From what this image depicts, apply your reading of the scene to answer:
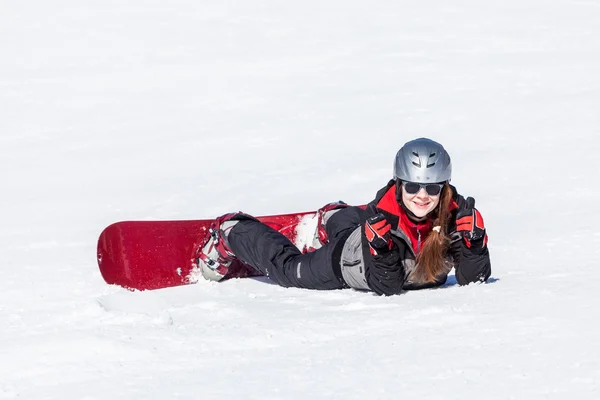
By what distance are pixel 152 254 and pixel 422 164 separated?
6.39 ft

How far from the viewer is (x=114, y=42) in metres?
15.0

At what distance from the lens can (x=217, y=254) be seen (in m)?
5.64

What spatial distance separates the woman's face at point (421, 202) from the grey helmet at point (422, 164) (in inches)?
3.0

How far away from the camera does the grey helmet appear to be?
4.75m

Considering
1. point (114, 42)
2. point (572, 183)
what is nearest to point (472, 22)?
point (114, 42)

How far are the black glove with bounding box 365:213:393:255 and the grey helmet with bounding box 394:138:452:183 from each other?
0.92 feet

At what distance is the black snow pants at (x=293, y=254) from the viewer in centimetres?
521

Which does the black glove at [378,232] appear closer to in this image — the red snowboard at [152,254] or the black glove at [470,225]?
the black glove at [470,225]

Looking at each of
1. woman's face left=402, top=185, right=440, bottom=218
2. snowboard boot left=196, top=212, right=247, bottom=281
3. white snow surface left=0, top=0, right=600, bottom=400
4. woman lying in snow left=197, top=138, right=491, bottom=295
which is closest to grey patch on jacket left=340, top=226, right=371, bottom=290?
woman lying in snow left=197, top=138, right=491, bottom=295

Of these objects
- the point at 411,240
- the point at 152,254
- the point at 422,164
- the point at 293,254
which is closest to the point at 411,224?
the point at 411,240

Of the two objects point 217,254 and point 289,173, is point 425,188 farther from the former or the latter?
point 289,173

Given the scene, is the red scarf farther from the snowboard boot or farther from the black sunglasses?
the snowboard boot

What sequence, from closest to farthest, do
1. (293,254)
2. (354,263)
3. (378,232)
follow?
(378,232) < (354,263) < (293,254)

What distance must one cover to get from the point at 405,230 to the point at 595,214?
245 cm
